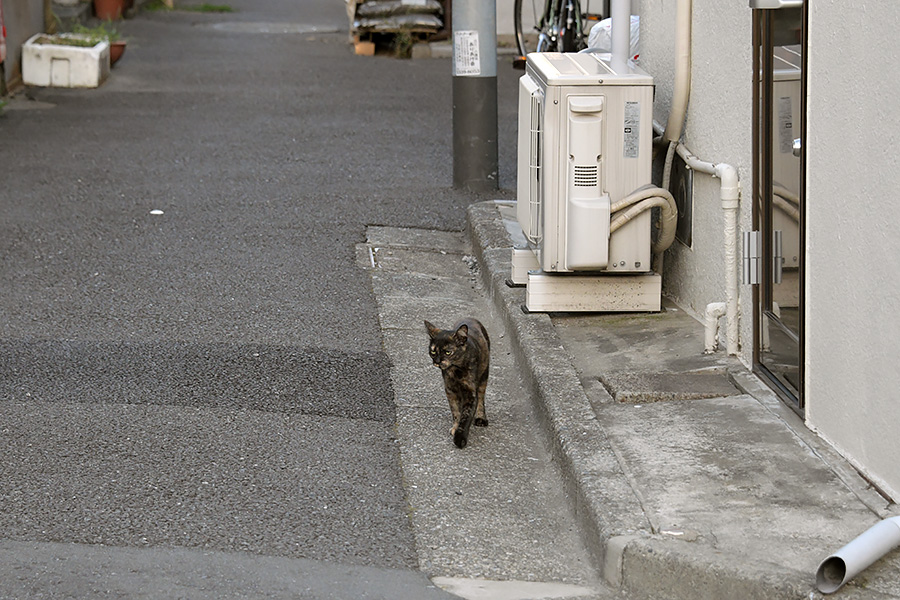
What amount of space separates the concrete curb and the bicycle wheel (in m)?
8.23

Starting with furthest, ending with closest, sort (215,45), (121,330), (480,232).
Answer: (215,45)
(480,232)
(121,330)

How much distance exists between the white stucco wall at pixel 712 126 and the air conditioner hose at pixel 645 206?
0.16 metres

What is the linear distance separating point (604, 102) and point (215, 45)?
1444 centimetres

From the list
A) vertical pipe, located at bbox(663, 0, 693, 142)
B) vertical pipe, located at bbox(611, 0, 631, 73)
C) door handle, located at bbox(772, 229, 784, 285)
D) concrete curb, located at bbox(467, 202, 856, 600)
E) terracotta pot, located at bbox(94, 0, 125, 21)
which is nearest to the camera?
concrete curb, located at bbox(467, 202, 856, 600)

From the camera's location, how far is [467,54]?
9781 mm

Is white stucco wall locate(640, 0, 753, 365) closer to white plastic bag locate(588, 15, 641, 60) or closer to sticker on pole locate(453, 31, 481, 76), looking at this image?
white plastic bag locate(588, 15, 641, 60)

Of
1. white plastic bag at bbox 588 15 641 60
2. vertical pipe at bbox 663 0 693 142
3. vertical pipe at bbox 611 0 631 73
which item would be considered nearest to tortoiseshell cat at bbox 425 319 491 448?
vertical pipe at bbox 663 0 693 142

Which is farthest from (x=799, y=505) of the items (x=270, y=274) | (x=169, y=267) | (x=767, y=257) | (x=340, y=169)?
(x=340, y=169)

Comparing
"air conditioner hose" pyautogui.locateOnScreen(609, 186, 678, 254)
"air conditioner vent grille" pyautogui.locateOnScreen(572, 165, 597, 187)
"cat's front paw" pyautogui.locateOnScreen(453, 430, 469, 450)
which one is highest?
"air conditioner vent grille" pyautogui.locateOnScreen(572, 165, 597, 187)

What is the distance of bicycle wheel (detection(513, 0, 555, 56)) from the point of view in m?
13.5

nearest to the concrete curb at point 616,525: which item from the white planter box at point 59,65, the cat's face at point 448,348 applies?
the cat's face at point 448,348

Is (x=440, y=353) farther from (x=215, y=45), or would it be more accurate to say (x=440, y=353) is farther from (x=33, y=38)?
(x=215, y=45)

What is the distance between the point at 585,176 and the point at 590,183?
46 mm

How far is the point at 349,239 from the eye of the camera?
865 cm
